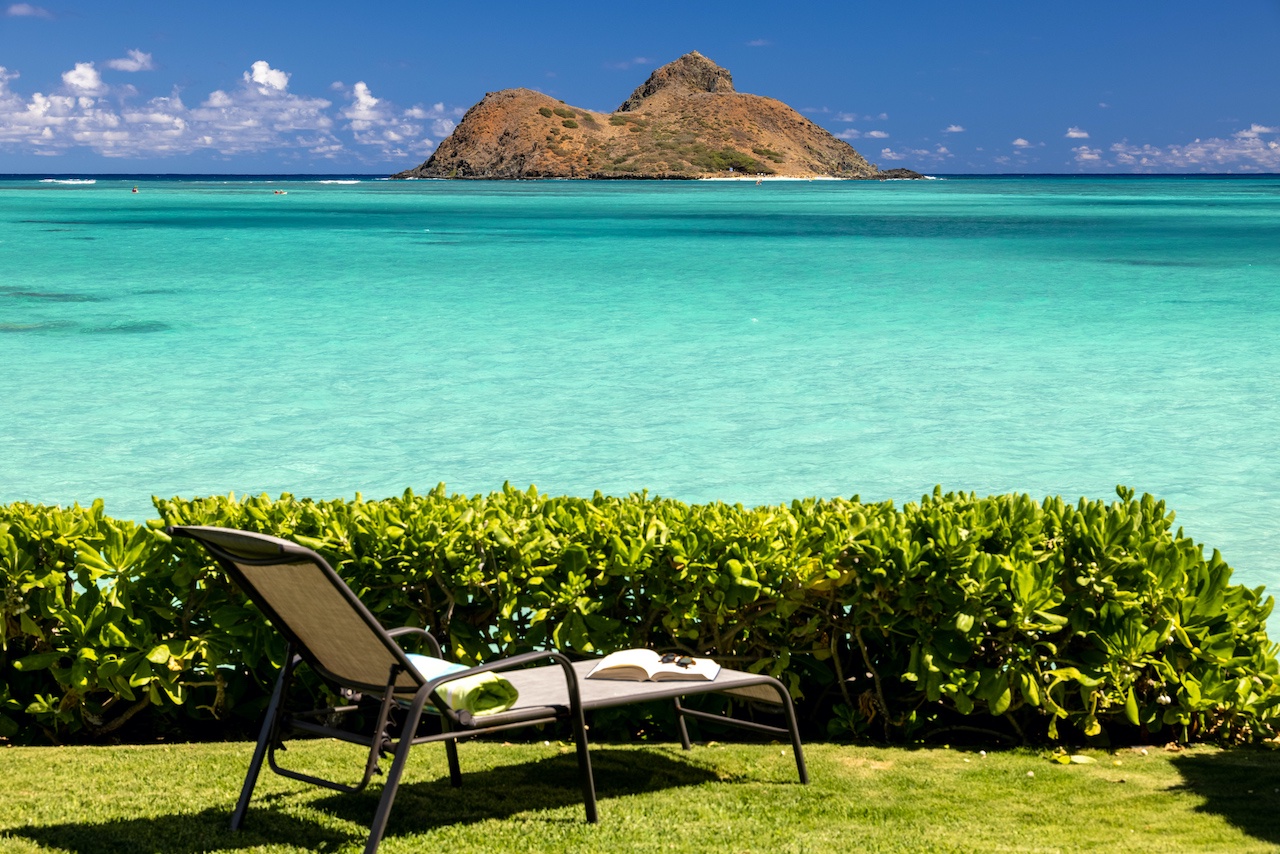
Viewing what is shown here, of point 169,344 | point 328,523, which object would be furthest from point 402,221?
point 328,523

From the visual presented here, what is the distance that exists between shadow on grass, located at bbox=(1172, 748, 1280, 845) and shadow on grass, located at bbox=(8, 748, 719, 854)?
1521 millimetres

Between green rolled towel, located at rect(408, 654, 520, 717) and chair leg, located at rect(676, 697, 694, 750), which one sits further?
chair leg, located at rect(676, 697, 694, 750)

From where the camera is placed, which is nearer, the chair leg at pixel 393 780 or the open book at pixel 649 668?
the chair leg at pixel 393 780

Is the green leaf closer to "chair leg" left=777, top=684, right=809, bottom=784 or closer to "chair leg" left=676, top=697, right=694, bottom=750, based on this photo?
"chair leg" left=676, top=697, right=694, bottom=750

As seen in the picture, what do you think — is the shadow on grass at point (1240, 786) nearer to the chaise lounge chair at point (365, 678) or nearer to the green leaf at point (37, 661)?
the chaise lounge chair at point (365, 678)

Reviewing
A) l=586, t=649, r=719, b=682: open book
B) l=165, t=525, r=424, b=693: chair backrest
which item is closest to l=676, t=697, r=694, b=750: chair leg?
l=586, t=649, r=719, b=682: open book

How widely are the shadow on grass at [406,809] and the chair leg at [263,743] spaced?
0.17ft

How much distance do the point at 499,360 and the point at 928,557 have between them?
12732 mm

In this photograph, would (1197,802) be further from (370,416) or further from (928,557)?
(370,416)

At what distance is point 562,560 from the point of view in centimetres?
439

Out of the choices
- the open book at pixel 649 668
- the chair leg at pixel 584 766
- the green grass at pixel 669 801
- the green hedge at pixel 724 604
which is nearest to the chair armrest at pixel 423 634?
the green hedge at pixel 724 604

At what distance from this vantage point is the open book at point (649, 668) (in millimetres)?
3902

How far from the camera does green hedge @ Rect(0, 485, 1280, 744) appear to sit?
14.1 ft

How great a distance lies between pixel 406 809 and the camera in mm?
3805
